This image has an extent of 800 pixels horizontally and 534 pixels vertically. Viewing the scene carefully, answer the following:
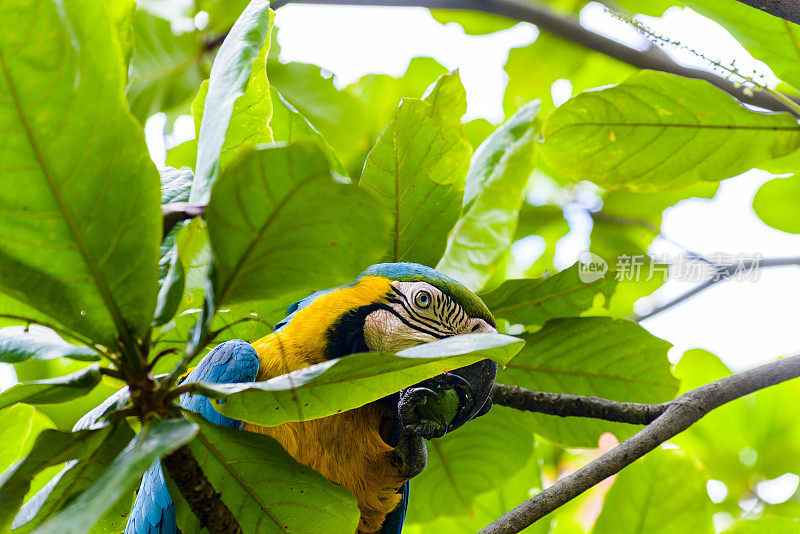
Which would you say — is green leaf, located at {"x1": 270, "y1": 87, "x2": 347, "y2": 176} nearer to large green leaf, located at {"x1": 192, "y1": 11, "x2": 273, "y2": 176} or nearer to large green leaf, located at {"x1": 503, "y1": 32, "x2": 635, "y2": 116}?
large green leaf, located at {"x1": 192, "y1": 11, "x2": 273, "y2": 176}

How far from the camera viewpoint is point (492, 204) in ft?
4.23

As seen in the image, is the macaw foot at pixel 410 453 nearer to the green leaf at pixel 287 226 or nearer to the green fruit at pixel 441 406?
the green fruit at pixel 441 406

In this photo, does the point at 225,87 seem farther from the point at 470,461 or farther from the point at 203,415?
the point at 470,461

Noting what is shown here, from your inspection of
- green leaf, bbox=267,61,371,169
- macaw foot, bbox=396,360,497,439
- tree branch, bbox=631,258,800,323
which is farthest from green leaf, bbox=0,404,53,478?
tree branch, bbox=631,258,800,323

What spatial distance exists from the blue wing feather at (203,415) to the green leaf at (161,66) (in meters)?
0.91

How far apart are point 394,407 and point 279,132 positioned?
0.51 meters

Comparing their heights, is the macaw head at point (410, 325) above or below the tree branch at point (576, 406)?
above

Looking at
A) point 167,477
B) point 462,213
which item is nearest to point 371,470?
point 167,477

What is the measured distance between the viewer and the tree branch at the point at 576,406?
107cm

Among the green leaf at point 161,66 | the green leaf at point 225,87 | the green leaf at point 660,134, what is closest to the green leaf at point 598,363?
the green leaf at point 660,134

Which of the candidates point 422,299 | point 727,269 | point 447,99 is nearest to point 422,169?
point 447,99

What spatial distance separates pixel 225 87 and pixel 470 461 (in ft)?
3.00

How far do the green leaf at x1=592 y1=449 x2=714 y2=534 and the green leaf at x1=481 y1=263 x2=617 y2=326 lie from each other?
0.40 metres

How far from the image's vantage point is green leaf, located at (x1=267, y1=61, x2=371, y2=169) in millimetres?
1777
